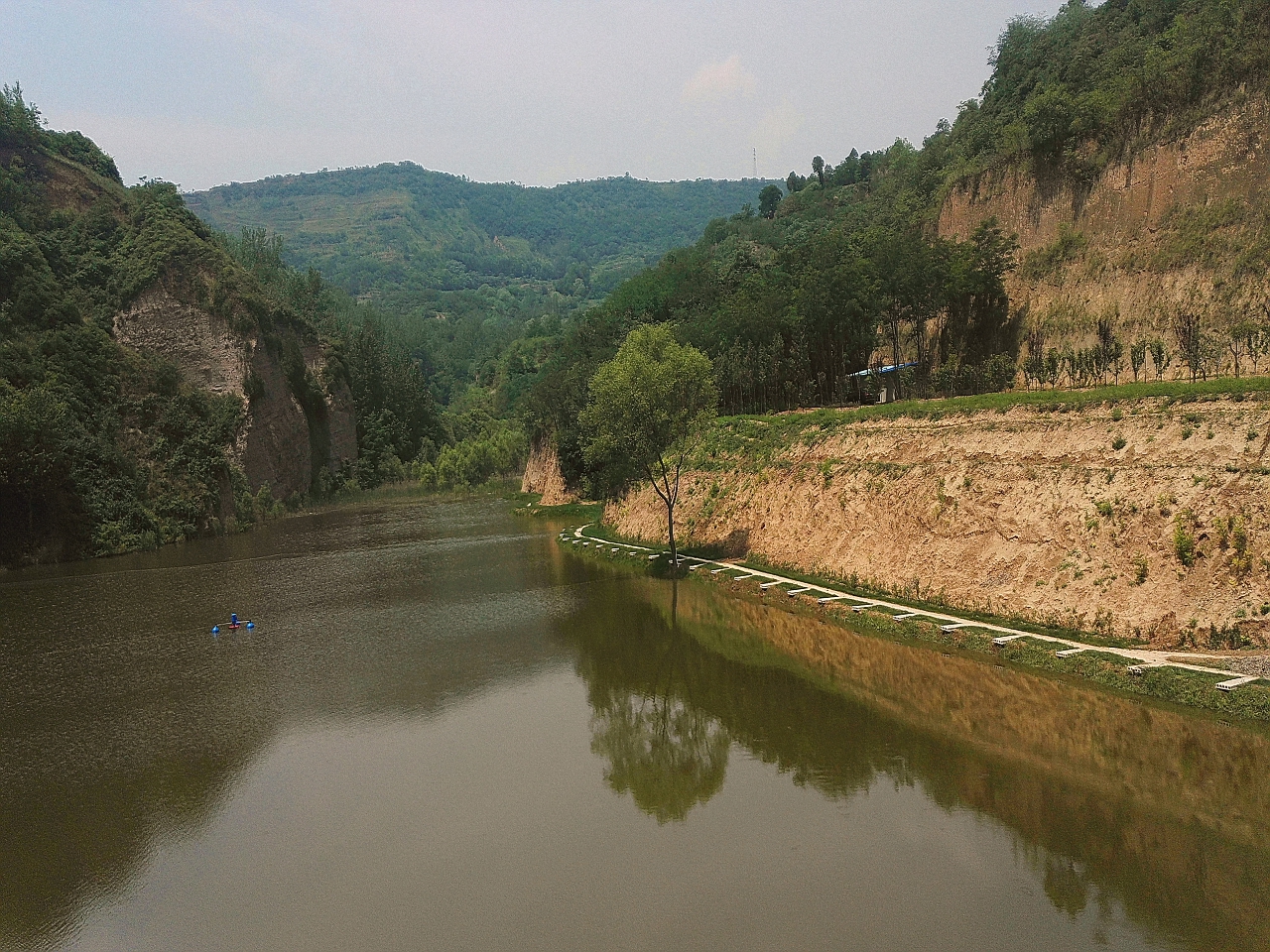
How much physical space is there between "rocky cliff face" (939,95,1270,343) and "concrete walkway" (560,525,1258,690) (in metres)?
22.2

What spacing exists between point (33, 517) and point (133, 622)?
86.3ft

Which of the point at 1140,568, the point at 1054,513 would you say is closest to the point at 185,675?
the point at 1054,513

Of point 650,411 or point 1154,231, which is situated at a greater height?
point 1154,231

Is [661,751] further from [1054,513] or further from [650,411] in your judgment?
[650,411]

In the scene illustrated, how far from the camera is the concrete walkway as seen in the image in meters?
20.3

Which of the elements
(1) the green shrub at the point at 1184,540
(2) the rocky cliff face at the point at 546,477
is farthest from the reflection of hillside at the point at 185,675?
(2) the rocky cliff face at the point at 546,477

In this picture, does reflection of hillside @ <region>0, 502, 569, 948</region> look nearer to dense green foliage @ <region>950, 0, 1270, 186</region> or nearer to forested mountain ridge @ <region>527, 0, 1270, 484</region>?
forested mountain ridge @ <region>527, 0, 1270, 484</region>

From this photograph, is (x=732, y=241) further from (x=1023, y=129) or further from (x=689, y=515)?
(x=689, y=515)

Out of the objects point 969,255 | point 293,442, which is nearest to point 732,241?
point 293,442

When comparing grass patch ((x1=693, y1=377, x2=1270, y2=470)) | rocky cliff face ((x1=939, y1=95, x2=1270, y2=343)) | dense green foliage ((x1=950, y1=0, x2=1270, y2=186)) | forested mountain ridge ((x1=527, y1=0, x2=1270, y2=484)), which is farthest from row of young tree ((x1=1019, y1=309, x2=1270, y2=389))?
dense green foliage ((x1=950, y1=0, x2=1270, y2=186))

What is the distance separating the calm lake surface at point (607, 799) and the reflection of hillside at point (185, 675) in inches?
4.7

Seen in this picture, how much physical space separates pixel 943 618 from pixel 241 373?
69.2 m

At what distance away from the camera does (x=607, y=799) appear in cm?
1794

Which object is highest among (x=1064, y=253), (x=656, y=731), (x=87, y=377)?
(x=1064, y=253)
